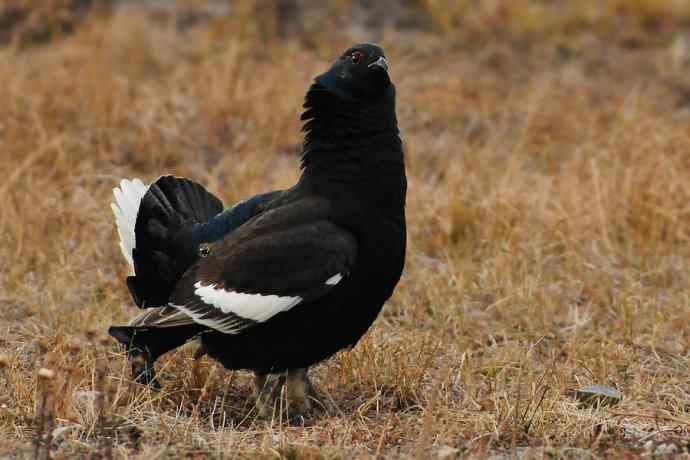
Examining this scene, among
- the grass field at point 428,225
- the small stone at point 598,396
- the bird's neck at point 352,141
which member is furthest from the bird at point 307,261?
the small stone at point 598,396

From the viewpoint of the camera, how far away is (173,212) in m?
4.87

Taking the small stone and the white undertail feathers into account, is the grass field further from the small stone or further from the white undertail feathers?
the white undertail feathers

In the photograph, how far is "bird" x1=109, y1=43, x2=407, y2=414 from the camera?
168 inches

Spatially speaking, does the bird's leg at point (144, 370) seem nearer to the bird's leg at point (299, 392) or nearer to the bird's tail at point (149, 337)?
the bird's tail at point (149, 337)

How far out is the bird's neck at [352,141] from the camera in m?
4.39

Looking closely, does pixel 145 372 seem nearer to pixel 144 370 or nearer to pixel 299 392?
pixel 144 370

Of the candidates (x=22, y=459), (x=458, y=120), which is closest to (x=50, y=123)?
(x=458, y=120)

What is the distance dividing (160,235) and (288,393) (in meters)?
0.82

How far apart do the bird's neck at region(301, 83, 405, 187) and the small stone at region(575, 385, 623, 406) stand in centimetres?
109

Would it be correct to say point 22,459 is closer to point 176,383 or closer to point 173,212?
point 176,383

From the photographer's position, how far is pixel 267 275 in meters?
4.34

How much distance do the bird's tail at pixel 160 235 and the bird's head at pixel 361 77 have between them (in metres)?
0.83

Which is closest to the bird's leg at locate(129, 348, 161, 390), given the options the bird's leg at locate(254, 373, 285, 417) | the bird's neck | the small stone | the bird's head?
the bird's leg at locate(254, 373, 285, 417)

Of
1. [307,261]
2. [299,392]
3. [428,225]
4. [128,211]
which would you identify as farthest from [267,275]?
[428,225]
